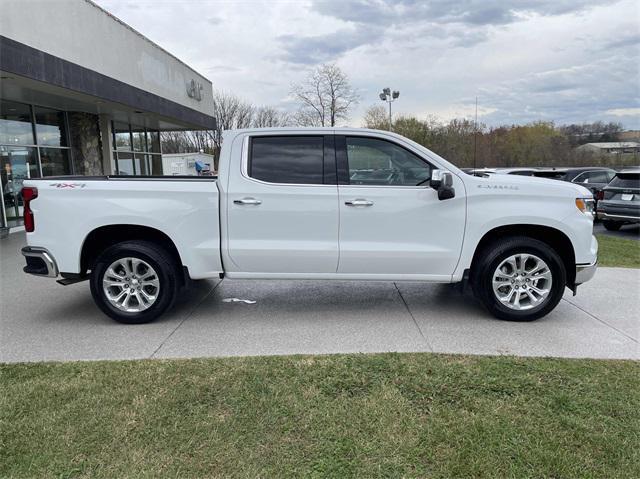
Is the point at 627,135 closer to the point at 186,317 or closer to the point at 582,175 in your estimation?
the point at 582,175

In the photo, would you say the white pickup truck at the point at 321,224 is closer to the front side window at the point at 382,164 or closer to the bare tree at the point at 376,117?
the front side window at the point at 382,164

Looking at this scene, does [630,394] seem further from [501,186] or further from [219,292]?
[219,292]

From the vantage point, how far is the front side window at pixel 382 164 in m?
4.90

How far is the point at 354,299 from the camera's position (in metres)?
5.90

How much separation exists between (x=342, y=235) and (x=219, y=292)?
2.25 meters

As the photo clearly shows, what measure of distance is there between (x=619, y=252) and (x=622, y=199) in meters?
3.63

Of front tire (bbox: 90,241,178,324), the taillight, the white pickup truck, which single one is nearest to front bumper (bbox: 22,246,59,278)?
the white pickup truck

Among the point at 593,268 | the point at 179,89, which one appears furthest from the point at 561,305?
the point at 179,89

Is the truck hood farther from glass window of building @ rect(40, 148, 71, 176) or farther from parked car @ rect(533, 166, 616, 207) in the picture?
glass window of building @ rect(40, 148, 71, 176)

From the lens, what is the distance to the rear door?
15.9 ft

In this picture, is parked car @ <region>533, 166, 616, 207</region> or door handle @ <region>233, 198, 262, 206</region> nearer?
door handle @ <region>233, 198, 262, 206</region>

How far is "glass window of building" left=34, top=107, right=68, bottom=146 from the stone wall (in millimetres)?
326

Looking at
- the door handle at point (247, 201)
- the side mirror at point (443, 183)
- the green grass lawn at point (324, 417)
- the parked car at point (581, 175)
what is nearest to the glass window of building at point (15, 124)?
the door handle at point (247, 201)

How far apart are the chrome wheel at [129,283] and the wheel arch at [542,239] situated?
3.45 meters
